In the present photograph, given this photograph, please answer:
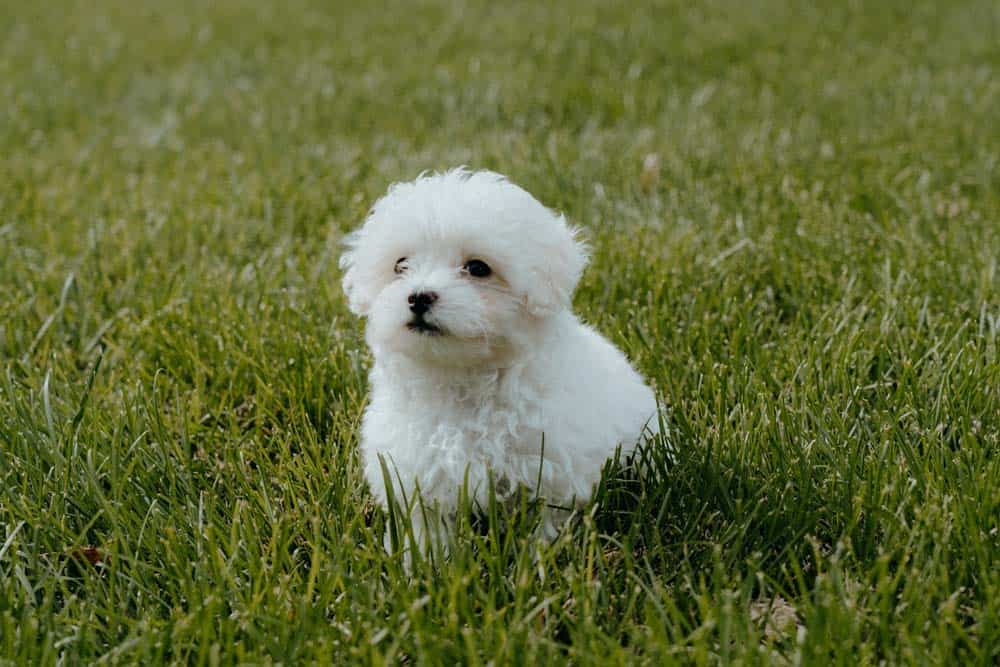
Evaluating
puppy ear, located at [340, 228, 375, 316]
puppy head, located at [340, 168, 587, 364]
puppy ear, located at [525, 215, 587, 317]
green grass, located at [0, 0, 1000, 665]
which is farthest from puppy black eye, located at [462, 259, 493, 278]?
green grass, located at [0, 0, 1000, 665]

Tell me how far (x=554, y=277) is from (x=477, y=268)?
0.64 feet

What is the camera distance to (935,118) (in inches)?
239

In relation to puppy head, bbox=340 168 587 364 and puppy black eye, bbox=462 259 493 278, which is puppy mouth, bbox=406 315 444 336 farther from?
A: puppy black eye, bbox=462 259 493 278

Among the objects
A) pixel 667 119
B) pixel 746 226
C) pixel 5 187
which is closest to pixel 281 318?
pixel 746 226

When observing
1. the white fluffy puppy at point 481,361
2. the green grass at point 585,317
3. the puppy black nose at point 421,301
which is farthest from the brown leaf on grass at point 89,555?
the puppy black nose at point 421,301

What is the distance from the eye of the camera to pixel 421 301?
7.72 feet

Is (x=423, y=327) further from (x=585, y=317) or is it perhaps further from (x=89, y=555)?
(x=585, y=317)

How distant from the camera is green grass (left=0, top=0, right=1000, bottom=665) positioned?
7.17 ft

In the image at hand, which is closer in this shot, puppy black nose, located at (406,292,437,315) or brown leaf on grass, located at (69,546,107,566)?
puppy black nose, located at (406,292,437,315)

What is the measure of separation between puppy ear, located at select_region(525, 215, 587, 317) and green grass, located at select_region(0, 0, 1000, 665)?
481mm

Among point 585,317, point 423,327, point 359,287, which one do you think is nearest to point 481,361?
point 423,327

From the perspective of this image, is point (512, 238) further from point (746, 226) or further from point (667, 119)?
point (667, 119)

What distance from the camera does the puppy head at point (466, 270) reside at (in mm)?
2381

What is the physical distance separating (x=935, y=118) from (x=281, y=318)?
4370 millimetres
